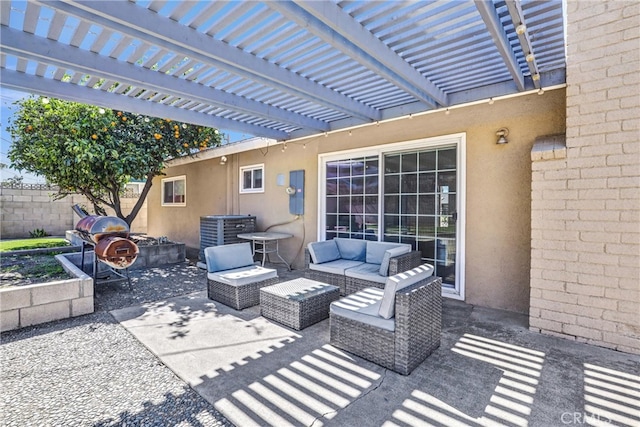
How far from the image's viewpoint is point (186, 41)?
9.71 ft

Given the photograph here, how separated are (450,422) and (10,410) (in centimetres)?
332

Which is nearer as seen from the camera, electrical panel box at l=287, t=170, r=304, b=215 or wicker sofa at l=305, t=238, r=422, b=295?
wicker sofa at l=305, t=238, r=422, b=295

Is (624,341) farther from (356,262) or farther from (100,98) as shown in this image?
(100,98)

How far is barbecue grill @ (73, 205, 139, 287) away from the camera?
4754 millimetres

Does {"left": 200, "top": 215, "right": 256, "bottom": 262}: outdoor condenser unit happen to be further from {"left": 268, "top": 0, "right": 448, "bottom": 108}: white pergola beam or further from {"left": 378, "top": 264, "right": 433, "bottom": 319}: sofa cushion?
{"left": 378, "top": 264, "right": 433, "bottom": 319}: sofa cushion

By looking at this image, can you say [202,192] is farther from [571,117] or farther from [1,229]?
[571,117]

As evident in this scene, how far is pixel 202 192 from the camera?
34.2 feet

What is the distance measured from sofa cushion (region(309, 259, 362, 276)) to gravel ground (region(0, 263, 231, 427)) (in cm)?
277

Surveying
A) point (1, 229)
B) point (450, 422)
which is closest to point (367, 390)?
point (450, 422)

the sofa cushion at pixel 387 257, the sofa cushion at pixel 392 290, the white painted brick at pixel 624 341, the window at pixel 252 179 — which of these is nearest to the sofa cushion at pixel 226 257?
the sofa cushion at pixel 387 257

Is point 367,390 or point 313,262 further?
point 313,262

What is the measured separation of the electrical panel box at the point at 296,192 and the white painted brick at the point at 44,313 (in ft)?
14.7

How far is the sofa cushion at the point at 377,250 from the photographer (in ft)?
17.1

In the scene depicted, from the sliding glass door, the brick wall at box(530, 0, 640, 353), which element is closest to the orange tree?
the sliding glass door
